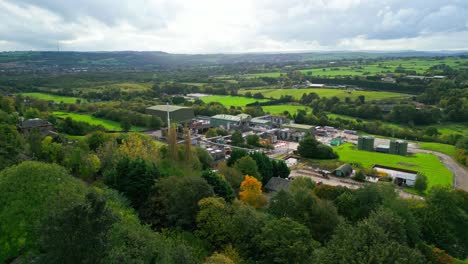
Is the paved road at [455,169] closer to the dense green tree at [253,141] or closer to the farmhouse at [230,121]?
the dense green tree at [253,141]

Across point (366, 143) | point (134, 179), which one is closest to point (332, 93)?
point (366, 143)

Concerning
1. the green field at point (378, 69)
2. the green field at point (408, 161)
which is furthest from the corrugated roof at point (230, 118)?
the green field at point (378, 69)

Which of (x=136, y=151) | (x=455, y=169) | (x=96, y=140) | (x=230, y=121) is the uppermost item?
(x=136, y=151)

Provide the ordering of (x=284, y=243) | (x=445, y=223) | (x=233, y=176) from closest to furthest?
(x=284, y=243)
(x=445, y=223)
(x=233, y=176)

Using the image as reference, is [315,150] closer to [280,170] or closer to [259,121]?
[280,170]

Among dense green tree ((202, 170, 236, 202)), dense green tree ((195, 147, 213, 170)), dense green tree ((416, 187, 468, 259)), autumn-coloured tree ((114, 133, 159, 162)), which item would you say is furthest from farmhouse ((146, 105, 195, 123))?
dense green tree ((416, 187, 468, 259))

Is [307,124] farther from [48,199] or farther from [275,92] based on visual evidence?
[48,199]
